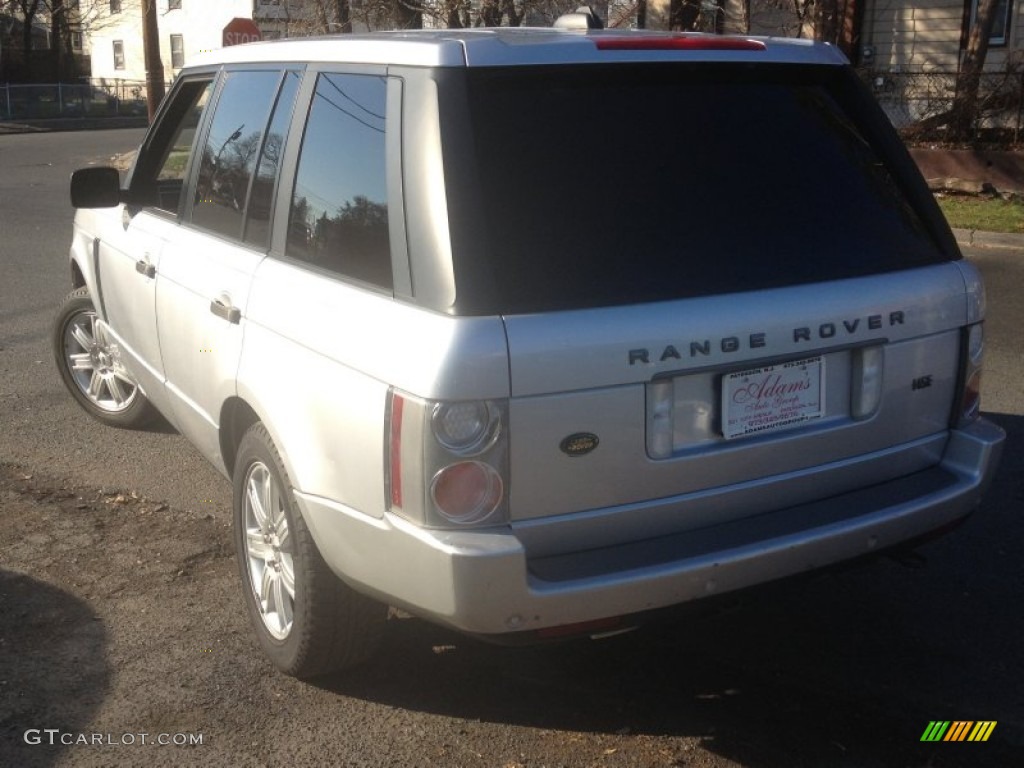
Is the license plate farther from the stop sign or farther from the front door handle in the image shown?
the stop sign

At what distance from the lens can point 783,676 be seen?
393 cm

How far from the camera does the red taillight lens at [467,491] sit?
118 inches

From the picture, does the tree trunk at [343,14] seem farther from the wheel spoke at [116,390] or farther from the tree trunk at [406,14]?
the wheel spoke at [116,390]

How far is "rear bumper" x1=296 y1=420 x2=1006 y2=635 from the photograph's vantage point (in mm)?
2998

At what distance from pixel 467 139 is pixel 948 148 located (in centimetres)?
1431

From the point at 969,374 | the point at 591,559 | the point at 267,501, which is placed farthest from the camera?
the point at 267,501

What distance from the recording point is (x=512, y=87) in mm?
3254

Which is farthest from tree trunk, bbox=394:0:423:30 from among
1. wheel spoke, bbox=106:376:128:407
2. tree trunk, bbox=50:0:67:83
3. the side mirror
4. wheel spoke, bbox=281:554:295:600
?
tree trunk, bbox=50:0:67:83

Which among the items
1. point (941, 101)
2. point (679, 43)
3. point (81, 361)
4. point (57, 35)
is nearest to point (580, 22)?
point (679, 43)

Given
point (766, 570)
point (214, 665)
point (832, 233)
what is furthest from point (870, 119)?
point (214, 665)

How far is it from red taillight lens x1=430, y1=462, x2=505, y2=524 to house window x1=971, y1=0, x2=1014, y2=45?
21.1 metres

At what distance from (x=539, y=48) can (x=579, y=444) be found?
110cm

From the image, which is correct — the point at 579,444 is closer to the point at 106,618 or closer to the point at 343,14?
the point at 106,618

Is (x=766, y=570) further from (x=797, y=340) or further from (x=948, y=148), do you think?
(x=948, y=148)
